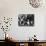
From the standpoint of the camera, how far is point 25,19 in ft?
13.2

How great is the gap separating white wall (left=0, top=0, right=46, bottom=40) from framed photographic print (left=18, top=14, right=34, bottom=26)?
0.31 ft

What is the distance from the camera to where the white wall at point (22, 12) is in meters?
3.93

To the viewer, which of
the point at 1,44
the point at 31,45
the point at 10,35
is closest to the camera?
the point at 31,45

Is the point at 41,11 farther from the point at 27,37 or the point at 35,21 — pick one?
the point at 27,37

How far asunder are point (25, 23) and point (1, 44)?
3.23ft

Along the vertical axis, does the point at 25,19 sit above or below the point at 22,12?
below

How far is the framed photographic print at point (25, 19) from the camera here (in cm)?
400

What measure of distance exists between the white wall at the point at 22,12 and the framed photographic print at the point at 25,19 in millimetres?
96

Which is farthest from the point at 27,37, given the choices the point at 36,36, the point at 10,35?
the point at 10,35

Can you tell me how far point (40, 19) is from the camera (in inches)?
155

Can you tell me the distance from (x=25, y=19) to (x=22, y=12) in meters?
0.24

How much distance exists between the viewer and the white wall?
393cm

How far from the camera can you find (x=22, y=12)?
13.2 ft

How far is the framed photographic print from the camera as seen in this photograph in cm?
400
